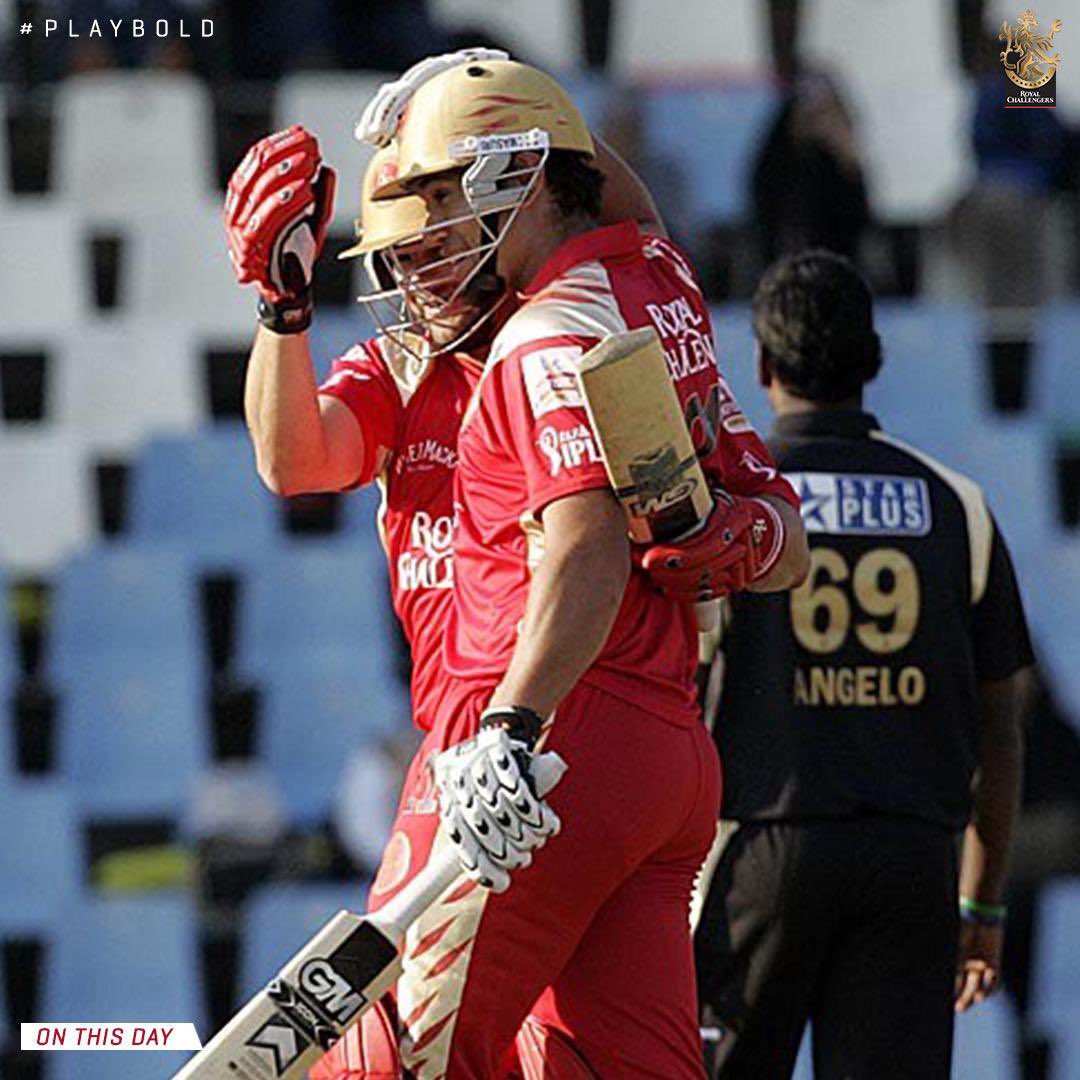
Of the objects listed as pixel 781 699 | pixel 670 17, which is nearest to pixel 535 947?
pixel 781 699

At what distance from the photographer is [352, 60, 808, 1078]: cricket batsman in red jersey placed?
9.78ft

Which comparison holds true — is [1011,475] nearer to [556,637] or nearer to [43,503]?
[43,503]

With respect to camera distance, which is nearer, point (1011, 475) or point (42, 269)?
point (1011, 475)

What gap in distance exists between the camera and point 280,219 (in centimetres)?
319

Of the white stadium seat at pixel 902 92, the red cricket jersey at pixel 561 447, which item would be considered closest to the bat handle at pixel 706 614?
the red cricket jersey at pixel 561 447

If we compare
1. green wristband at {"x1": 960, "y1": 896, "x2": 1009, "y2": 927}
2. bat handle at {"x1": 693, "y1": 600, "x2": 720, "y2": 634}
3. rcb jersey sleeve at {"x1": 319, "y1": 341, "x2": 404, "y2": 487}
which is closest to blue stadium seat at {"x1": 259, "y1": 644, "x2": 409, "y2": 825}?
green wristband at {"x1": 960, "y1": 896, "x2": 1009, "y2": 927}

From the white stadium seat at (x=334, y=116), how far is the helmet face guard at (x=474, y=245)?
4.84m

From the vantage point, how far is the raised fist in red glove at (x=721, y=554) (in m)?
3.14

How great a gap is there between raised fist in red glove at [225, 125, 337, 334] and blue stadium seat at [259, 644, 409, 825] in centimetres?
365

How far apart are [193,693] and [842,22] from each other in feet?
12.1

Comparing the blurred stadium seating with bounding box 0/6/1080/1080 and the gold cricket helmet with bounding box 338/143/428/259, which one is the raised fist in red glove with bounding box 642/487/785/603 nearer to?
the gold cricket helmet with bounding box 338/143/428/259

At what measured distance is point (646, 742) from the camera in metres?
3.15

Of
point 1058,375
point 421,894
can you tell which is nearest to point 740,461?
point 421,894

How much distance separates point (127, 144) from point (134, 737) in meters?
2.21
